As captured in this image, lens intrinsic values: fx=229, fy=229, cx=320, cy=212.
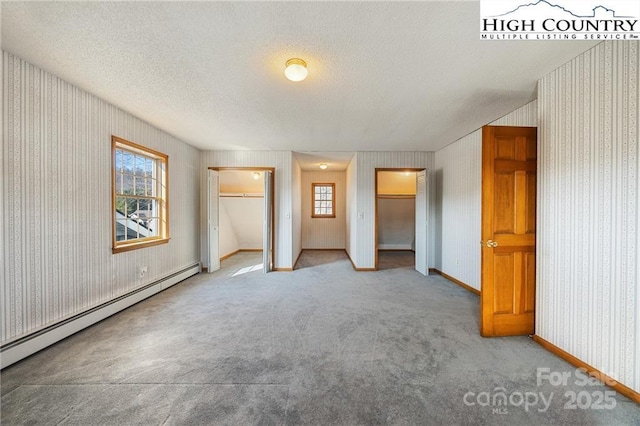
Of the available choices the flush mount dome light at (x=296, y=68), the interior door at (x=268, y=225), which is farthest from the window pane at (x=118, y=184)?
the flush mount dome light at (x=296, y=68)

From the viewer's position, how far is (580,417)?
4.59 ft

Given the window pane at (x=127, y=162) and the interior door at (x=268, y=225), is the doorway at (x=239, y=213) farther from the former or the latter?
the window pane at (x=127, y=162)

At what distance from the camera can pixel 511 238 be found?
2.32 metres

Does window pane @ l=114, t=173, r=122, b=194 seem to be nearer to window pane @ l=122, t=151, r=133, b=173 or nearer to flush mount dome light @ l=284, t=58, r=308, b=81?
window pane @ l=122, t=151, r=133, b=173

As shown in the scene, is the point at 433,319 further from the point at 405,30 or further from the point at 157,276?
the point at 157,276

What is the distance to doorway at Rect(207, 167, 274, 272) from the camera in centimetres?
470

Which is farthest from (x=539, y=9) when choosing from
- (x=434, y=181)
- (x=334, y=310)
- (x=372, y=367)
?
(x=434, y=181)

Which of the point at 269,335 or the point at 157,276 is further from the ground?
the point at 157,276

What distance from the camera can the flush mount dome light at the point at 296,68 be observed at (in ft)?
6.12

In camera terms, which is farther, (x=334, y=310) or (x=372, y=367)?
(x=334, y=310)

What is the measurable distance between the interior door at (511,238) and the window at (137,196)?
4289mm

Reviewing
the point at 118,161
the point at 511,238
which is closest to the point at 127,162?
the point at 118,161

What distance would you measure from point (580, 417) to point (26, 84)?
4785 millimetres

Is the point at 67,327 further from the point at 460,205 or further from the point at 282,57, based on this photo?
the point at 460,205
